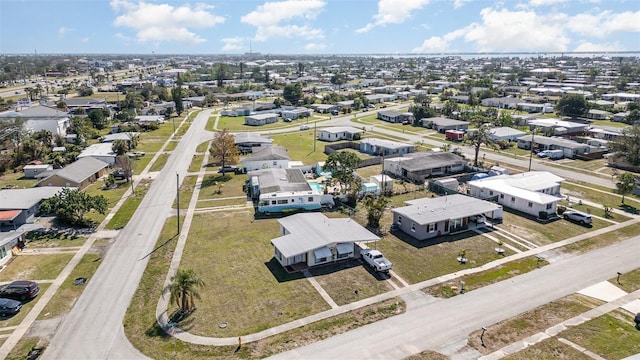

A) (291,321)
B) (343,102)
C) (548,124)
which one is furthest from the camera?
(343,102)

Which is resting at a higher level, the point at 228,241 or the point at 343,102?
the point at 343,102

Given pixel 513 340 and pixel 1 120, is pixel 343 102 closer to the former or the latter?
pixel 1 120

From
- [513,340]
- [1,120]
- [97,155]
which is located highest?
[1,120]

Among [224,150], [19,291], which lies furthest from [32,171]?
[19,291]

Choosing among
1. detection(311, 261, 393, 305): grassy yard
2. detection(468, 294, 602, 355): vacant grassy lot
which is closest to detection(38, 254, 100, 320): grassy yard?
detection(311, 261, 393, 305): grassy yard

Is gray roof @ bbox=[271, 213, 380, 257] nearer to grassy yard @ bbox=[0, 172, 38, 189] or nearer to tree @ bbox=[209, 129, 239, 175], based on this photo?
tree @ bbox=[209, 129, 239, 175]

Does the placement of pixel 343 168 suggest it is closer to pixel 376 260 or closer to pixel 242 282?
pixel 376 260

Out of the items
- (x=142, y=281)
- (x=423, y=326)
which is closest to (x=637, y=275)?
(x=423, y=326)
